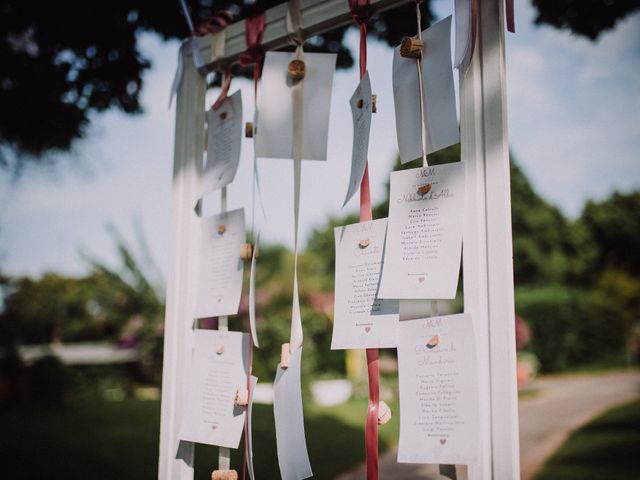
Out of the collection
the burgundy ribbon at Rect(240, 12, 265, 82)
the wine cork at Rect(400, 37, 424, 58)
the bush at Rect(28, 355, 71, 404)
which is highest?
the burgundy ribbon at Rect(240, 12, 265, 82)

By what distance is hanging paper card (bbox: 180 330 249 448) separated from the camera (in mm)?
1072

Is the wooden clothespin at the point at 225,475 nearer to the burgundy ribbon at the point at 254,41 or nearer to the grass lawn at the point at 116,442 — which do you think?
the burgundy ribbon at the point at 254,41

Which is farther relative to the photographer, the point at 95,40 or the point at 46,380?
the point at 46,380

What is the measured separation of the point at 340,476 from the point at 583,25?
2.92 meters

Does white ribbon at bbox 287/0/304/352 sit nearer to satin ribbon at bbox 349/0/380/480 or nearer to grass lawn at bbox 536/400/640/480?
satin ribbon at bbox 349/0/380/480

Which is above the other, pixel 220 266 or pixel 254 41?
pixel 254 41

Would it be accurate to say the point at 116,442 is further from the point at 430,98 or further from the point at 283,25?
the point at 430,98

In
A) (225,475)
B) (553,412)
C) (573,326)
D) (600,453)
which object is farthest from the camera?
(573,326)

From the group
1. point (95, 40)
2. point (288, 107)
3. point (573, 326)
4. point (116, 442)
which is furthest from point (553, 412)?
point (573, 326)

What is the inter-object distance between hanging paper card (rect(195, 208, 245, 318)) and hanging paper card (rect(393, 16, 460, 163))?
383 mm

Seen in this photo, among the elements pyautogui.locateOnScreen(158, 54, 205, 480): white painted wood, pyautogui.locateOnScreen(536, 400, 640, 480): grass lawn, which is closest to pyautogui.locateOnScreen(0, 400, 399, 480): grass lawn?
pyautogui.locateOnScreen(536, 400, 640, 480): grass lawn

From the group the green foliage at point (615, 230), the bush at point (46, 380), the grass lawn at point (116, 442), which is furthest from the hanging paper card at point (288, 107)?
the green foliage at point (615, 230)

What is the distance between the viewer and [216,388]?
1.11 m

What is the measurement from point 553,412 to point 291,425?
6.52 m
